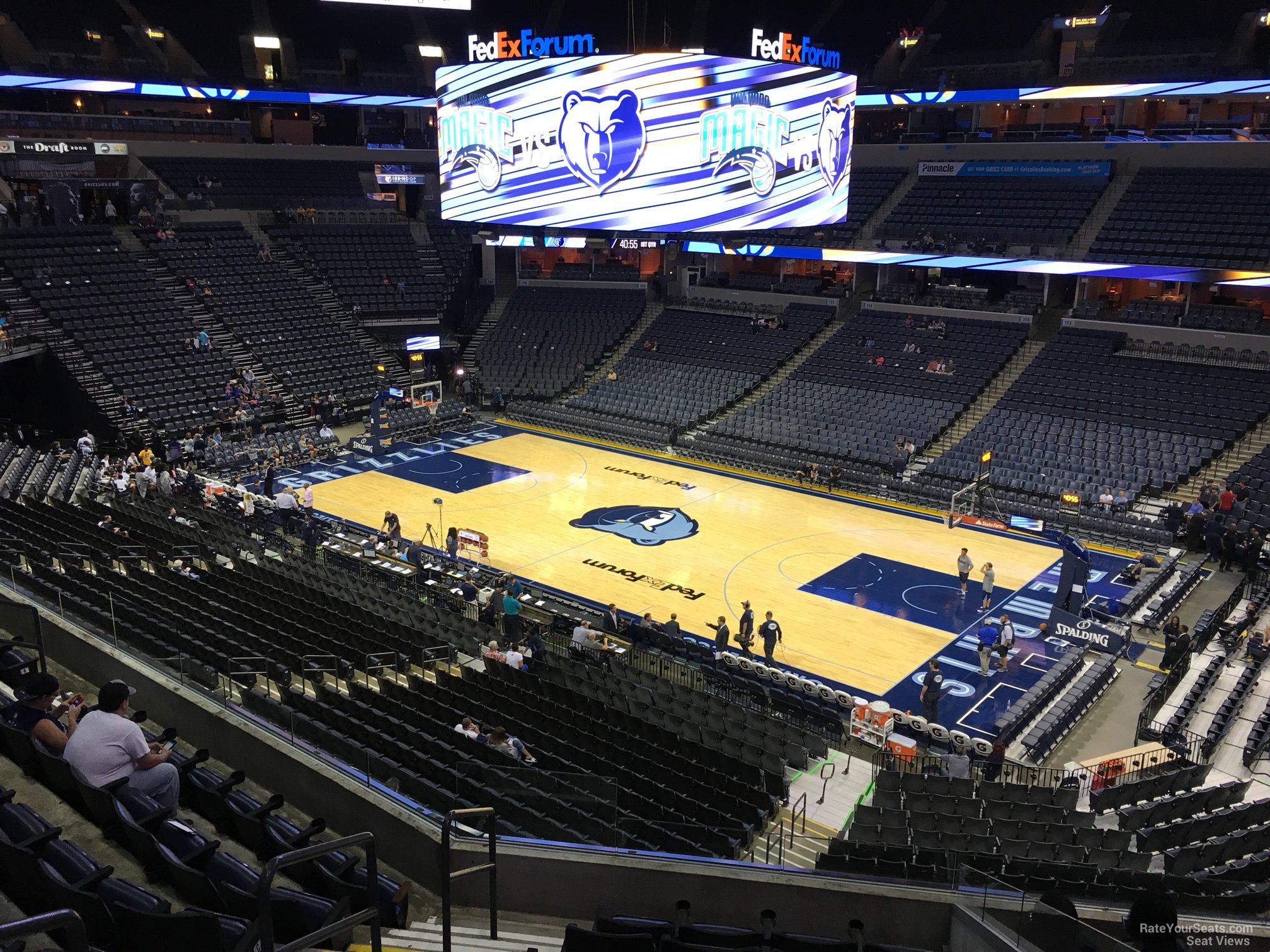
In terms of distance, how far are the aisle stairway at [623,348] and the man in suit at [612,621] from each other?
21524 mm

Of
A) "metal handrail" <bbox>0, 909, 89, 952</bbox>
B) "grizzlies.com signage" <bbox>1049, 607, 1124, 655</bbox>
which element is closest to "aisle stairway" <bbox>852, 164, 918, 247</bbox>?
"grizzlies.com signage" <bbox>1049, 607, 1124, 655</bbox>

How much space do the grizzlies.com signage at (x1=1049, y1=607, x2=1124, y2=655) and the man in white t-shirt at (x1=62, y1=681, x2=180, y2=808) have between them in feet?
59.6

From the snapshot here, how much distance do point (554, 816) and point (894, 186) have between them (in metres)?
39.9

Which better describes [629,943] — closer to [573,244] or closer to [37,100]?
[573,244]

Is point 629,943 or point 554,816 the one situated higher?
point 629,943

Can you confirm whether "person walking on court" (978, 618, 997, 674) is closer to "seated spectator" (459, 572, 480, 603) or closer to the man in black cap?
"seated spectator" (459, 572, 480, 603)

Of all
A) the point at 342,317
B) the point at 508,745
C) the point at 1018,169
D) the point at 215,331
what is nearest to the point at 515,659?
the point at 508,745

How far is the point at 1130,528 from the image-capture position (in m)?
26.8

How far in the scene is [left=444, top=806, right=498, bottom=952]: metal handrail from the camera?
6598mm

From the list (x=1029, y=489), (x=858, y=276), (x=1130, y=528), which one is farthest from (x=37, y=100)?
(x=1130, y=528)

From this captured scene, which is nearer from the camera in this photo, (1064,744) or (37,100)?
(1064,744)

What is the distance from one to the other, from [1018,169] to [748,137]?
674 inches

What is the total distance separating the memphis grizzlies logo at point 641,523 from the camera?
2703 centimetres

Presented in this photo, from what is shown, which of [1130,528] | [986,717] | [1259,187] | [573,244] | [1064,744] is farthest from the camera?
[573,244]
